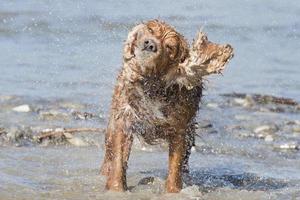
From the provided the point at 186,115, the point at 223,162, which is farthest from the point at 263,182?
the point at 186,115

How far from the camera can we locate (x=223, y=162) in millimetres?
7988

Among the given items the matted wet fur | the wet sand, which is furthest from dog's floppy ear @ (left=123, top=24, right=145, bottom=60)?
the wet sand

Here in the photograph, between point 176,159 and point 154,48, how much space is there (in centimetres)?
88

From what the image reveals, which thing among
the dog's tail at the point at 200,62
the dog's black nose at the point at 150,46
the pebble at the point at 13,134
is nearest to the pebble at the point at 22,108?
the pebble at the point at 13,134

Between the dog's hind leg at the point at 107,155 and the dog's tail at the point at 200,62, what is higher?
the dog's tail at the point at 200,62

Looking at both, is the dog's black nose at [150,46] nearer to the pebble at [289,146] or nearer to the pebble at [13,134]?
the pebble at [13,134]

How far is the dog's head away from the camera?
5914 millimetres

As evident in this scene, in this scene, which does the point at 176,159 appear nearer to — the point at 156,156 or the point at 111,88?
the point at 156,156

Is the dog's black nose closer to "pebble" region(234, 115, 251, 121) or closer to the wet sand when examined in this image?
the wet sand

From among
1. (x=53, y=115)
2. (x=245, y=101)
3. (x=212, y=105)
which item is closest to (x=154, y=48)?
(x=53, y=115)

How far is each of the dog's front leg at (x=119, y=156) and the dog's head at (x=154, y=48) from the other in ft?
1.67

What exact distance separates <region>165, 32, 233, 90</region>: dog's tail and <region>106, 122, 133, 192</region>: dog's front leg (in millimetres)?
530

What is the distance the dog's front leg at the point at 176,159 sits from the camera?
6316 millimetres

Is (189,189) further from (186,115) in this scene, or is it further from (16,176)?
(16,176)
